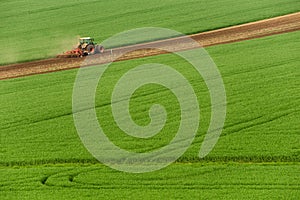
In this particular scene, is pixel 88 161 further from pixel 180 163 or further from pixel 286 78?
pixel 286 78

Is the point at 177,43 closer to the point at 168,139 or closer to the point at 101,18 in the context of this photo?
the point at 101,18

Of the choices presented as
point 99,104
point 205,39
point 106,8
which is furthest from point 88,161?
point 106,8

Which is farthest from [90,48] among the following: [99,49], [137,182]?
[137,182]

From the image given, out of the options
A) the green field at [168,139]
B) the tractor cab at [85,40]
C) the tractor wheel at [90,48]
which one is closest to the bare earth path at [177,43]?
the tractor wheel at [90,48]

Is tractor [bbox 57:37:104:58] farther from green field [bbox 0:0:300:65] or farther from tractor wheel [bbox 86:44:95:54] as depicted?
green field [bbox 0:0:300:65]

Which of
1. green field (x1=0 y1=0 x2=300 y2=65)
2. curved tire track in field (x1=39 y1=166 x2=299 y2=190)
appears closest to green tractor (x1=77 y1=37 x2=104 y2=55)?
green field (x1=0 y1=0 x2=300 y2=65)
